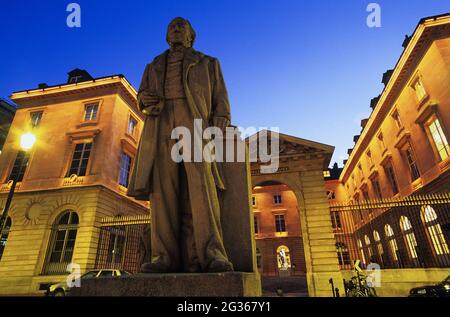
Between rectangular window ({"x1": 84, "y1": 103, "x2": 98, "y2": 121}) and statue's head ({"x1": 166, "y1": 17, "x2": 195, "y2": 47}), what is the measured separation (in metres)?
20.1

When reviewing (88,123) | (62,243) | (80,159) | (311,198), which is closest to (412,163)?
(311,198)

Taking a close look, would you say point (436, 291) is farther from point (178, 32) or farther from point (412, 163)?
point (412, 163)

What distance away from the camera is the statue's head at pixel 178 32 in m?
3.10

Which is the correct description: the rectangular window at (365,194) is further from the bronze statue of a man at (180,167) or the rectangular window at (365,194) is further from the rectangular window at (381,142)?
the bronze statue of a man at (180,167)

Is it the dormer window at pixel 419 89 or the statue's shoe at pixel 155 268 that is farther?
the dormer window at pixel 419 89

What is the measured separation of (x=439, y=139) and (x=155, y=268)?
20.3 metres

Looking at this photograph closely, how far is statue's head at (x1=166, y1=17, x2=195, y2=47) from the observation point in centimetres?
310

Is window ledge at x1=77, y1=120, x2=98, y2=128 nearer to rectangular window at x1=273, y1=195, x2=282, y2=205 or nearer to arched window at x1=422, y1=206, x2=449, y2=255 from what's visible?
arched window at x1=422, y1=206, x2=449, y2=255

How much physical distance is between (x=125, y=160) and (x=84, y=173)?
134 inches

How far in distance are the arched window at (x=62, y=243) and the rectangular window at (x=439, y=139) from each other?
24017 mm

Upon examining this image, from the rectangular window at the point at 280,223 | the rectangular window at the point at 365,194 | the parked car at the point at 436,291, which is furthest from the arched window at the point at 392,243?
the parked car at the point at 436,291

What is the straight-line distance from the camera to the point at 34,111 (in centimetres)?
Result: 2191

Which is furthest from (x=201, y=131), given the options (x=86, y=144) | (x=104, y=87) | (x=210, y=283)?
(x=104, y=87)

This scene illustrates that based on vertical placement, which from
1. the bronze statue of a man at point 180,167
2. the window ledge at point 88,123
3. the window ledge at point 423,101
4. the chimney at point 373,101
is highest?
the chimney at point 373,101
